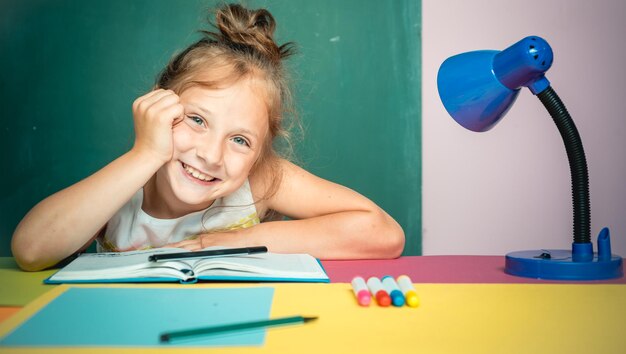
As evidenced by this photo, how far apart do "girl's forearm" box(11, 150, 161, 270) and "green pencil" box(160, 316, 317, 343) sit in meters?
0.48

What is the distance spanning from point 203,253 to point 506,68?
0.50m

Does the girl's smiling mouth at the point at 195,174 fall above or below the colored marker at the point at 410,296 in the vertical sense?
above

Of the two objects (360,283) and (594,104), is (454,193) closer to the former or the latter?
(594,104)

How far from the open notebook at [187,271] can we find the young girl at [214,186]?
5.4 inches

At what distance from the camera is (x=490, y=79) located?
0.82 meters

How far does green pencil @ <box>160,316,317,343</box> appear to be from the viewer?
1.72 feet

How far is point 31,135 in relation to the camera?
5.85 ft

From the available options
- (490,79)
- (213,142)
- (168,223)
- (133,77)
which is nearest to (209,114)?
(213,142)

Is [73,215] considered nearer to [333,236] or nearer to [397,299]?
[333,236]

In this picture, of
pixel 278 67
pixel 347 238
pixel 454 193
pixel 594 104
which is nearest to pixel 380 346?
pixel 347 238

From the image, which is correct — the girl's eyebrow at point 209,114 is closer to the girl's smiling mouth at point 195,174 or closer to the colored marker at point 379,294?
the girl's smiling mouth at point 195,174

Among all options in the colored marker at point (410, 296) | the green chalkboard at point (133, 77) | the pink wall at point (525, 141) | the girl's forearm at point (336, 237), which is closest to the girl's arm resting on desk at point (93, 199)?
the girl's forearm at point (336, 237)

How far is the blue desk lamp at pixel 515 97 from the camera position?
2.63 ft

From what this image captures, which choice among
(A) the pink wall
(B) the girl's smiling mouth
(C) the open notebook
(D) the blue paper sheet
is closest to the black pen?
(C) the open notebook
